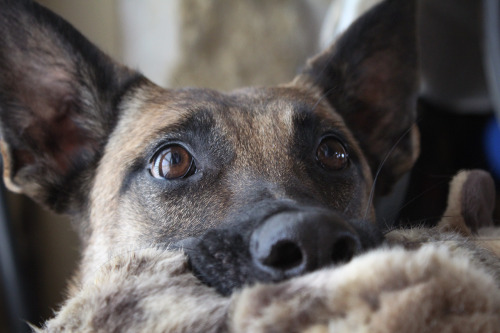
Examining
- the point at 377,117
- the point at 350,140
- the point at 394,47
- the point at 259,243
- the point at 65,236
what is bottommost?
the point at 65,236

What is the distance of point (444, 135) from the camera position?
2535 millimetres

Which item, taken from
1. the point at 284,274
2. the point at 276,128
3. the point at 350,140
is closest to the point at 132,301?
the point at 284,274

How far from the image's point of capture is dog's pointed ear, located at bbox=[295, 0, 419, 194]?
1866 millimetres

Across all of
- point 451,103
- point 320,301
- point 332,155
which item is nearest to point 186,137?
point 332,155

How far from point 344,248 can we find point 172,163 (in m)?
0.67

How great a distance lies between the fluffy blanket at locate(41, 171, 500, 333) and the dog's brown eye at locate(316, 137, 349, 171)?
0.75 m

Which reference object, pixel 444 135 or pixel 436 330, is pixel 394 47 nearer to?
pixel 444 135

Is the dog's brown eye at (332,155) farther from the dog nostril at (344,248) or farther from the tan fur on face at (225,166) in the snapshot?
the dog nostril at (344,248)

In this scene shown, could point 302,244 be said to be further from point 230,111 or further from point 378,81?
A: point 378,81

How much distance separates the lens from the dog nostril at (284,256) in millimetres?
801

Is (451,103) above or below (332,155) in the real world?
above

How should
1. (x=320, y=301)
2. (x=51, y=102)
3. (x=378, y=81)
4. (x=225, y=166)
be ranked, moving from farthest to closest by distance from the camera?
(x=378, y=81), (x=51, y=102), (x=225, y=166), (x=320, y=301)

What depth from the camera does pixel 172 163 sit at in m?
1.35

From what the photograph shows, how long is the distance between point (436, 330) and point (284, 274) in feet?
0.98
